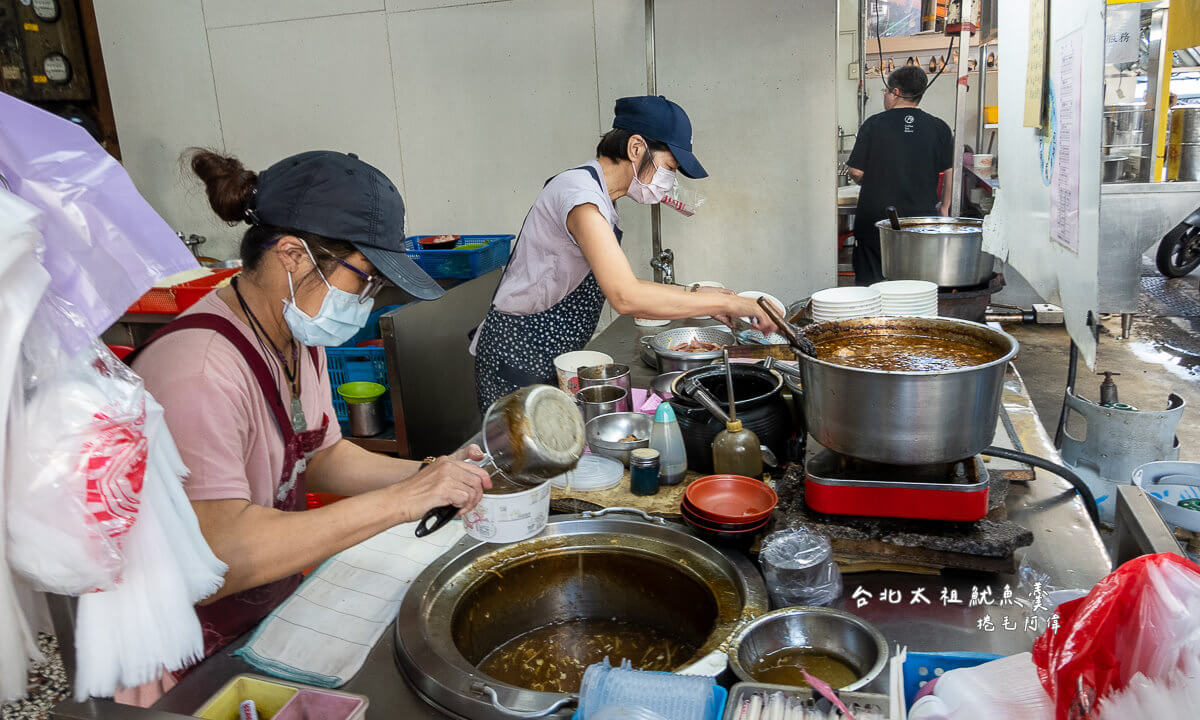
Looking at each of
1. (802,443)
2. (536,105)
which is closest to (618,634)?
(802,443)

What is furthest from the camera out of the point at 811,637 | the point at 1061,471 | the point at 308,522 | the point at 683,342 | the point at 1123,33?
the point at 683,342

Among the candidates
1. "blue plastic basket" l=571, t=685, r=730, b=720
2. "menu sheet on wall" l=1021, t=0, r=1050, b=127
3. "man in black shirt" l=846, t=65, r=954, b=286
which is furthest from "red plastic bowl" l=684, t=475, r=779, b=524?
"man in black shirt" l=846, t=65, r=954, b=286

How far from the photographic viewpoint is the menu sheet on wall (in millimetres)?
2516

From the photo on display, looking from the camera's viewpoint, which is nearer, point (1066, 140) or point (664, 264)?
point (1066, 140)

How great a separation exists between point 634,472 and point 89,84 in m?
5.45

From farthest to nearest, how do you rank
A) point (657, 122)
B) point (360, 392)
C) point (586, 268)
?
1. point (360, 392)
2. point (586, 268)
3. point (657, 122)

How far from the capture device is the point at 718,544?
5.50ft

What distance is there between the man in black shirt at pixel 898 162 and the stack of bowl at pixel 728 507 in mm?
3821

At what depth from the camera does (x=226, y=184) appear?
153cm

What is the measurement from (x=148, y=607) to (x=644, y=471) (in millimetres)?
1267

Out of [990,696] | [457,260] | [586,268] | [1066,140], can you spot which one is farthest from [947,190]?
[990,696]

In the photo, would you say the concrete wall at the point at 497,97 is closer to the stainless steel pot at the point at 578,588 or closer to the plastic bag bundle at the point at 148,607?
the stainless steel pot at the point at 578,588

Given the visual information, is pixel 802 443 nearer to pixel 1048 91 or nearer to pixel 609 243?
pixel 609 243

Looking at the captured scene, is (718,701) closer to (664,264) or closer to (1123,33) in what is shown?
(1123,33)
